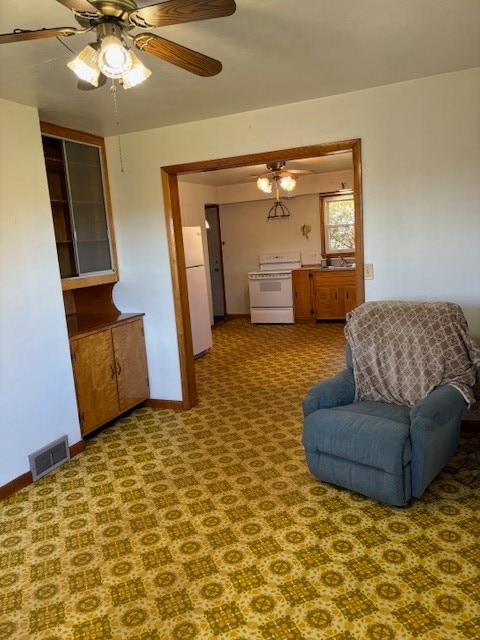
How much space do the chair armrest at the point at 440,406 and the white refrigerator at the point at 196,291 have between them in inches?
145

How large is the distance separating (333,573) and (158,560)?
837 mm

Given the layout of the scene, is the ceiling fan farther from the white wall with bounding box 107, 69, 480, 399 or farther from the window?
the window

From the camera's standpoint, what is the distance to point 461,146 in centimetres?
318

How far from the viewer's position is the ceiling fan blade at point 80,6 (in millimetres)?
1472

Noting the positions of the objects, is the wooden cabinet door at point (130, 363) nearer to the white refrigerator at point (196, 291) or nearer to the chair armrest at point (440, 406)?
the white refrigerator at point (196, 291)

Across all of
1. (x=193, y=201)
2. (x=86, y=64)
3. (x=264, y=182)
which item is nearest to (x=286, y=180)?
(x=264, y=182)

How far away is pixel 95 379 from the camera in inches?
147

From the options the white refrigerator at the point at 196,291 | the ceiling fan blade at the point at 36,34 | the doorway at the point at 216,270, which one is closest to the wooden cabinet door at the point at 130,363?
the white refrigerator at the point at 196,291

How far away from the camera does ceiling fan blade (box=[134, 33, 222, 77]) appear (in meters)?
1.71

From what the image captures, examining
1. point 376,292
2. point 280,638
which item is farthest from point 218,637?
point 376,292

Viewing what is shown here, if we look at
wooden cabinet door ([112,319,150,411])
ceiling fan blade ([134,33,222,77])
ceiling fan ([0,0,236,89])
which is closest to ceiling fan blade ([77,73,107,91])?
ceiling fan ([0,0,236,89])

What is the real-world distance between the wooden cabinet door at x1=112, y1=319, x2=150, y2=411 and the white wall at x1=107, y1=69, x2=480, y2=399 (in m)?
1.63

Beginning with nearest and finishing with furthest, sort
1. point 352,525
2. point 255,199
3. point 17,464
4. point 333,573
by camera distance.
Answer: point 333,573 < point 352,525 < point 17,464 < point 255,199

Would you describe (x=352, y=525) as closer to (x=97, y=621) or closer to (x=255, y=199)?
(x=97, y=621)
